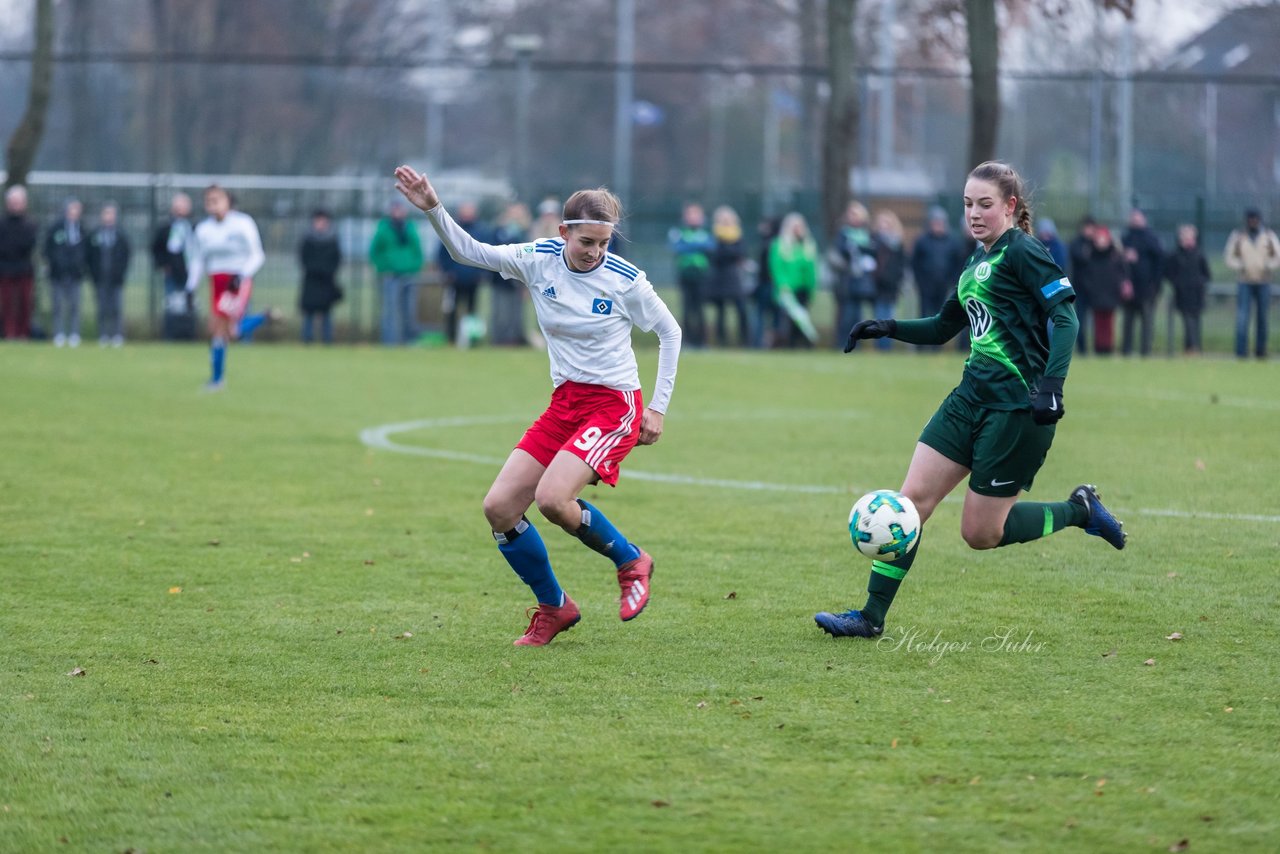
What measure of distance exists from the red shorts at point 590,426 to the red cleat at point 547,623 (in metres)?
0.54

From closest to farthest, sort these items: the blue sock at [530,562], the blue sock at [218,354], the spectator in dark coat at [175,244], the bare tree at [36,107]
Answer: the blue sock at [530,562]
the blue sock at [218,354]
the spectator in dark coat at [175,244]
the bare tree at [36,107]

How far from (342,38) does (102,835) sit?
1731 inches

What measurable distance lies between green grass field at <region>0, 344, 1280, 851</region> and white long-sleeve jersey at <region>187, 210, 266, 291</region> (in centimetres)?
456

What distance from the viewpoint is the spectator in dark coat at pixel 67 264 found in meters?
22.6

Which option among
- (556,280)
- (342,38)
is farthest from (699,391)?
(342,38)

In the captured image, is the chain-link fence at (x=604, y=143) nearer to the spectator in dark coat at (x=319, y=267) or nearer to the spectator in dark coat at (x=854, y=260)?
the spectator in dark coat at (x=319, y=267)

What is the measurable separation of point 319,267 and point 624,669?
1805 centimetres

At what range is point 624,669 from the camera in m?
5.90

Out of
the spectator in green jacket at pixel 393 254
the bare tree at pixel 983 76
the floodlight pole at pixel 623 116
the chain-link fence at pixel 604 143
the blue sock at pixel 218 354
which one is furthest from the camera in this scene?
the floodlight pole at pixel 623 116

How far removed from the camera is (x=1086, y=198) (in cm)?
2695

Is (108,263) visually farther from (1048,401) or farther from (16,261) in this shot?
(1048,401)

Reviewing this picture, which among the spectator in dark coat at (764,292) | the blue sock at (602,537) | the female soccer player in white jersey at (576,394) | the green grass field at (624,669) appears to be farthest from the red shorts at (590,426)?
the spectator in dark coat at (764,292)

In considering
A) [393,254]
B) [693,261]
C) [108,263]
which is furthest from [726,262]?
[108,263]

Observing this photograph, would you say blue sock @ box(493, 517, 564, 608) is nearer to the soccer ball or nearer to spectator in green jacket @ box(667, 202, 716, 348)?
the soccer ball
